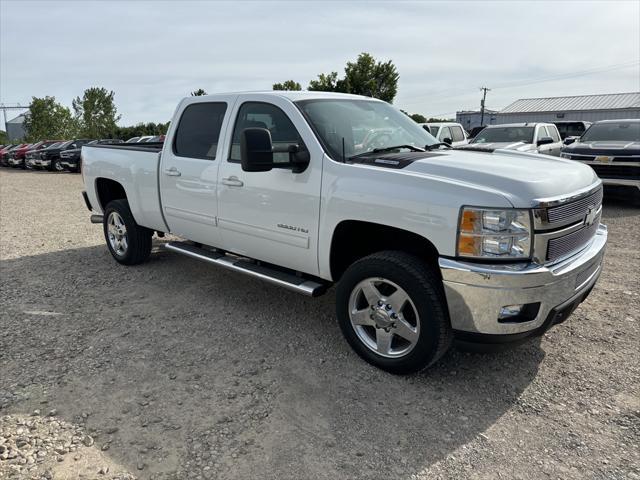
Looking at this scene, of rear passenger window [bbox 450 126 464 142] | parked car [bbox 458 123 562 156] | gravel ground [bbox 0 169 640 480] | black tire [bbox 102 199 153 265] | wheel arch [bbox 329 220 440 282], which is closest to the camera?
gravel ground [bbox 0 169 640 480]

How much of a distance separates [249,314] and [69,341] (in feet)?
4.90

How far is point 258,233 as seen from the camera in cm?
404

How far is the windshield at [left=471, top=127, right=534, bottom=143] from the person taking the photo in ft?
39.6

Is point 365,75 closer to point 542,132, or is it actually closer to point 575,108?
point 542,132

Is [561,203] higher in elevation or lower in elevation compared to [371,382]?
higher

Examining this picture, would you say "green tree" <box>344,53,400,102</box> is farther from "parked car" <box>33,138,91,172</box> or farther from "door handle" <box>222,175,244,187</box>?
"door handle" <box>222,175,244,187</box>

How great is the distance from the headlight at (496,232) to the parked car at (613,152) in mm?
8286

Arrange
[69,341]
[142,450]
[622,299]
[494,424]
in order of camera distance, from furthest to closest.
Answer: [622,299] → [69,341] → [494,424] → [142,450]

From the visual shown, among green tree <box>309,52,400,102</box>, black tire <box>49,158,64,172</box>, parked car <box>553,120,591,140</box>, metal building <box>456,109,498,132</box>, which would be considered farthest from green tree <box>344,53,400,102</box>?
metal building <box>456,109,498,132</box>

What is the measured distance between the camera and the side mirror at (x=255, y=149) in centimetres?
336

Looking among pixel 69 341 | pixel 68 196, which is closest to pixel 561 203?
pixel 69 341

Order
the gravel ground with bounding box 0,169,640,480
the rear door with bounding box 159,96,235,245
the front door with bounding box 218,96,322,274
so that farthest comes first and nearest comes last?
the rear door with bounding box 159,96,235,245, the front door with bounding box 218,96,322,274, the gravel ground with bounding box 0,169,640,480

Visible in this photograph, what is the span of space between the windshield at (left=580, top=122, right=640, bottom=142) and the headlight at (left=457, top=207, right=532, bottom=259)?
937 centimetres

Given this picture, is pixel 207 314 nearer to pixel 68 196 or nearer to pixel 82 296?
pixel 82 296
